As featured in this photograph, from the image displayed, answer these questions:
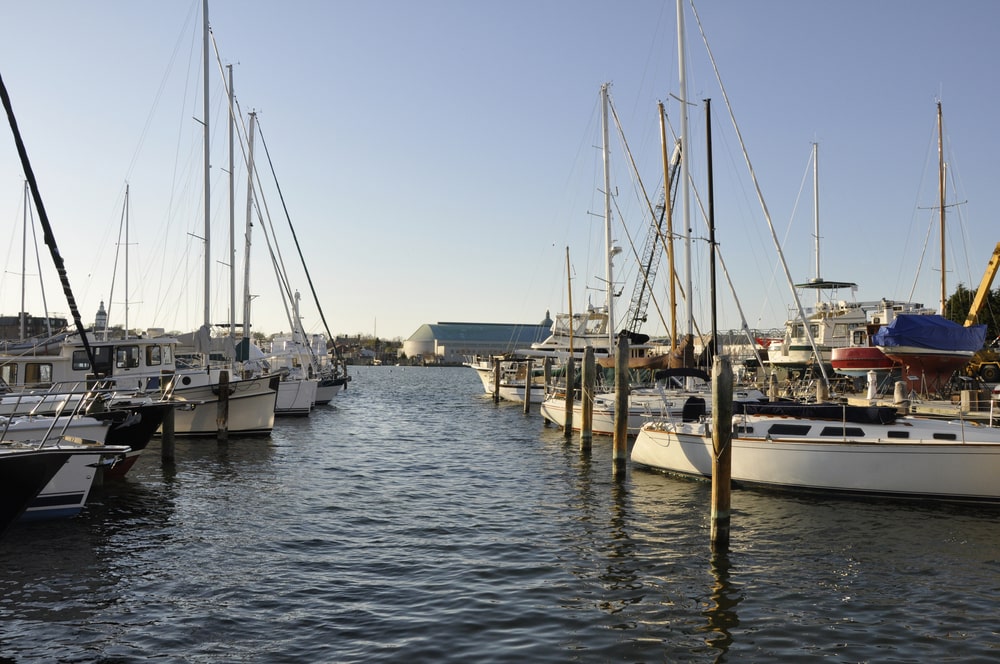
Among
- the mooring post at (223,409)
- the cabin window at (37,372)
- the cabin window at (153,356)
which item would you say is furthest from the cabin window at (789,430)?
the cabin window at (37,372)

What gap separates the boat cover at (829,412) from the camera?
18.6 meters

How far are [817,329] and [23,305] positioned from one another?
50.1 meters

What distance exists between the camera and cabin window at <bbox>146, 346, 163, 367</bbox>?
29734 millimetres

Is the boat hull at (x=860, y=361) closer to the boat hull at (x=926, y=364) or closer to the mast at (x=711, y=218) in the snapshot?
the boat hull at (x=926, y=364)

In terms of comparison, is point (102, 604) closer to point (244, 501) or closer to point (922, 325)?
point (244, 501)

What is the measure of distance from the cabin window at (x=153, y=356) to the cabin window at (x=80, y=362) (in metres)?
2.09

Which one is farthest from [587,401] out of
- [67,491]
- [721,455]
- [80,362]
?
[80,362]

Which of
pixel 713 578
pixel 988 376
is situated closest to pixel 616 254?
pixel 988 376

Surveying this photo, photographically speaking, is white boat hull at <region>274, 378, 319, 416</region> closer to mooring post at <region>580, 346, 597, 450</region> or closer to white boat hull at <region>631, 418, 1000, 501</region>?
mooring post at <region>580, 346, 597, 450</region>

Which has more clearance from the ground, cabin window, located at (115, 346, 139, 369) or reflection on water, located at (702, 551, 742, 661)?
cabin window, located at (115, 346, 139, 369)

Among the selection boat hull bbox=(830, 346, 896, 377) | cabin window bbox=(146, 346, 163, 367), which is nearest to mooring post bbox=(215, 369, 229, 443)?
cabin window bbox=(146, 346, 163, 367)

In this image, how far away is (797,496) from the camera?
18312mm

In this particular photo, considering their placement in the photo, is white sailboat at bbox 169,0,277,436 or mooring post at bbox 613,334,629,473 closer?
mooring post at bbox 613,334,629,473

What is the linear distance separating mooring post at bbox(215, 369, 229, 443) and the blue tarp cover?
2649 centimetres
